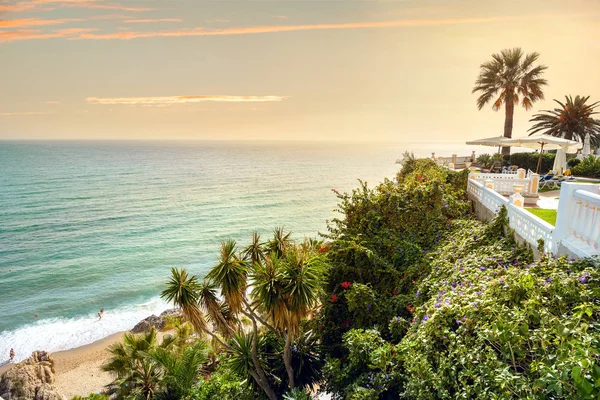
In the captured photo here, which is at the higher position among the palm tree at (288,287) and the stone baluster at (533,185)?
the stone baluster at (533,185)

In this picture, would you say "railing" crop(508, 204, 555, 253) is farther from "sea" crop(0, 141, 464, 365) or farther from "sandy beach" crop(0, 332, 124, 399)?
"sandy beach" crop(0, 332, 124, 399)

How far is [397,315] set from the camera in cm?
804

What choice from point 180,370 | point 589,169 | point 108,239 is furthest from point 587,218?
point 108,239

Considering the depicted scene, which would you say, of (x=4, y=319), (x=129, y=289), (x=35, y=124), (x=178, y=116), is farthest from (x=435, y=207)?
(x=178, y=116)

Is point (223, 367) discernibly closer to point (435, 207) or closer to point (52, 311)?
point (435, 207)

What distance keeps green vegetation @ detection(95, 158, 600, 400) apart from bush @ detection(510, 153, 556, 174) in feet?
49.2

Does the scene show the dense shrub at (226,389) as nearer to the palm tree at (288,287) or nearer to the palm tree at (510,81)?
the palm tree at (288,287)

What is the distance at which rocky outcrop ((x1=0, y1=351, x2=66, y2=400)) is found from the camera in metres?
14.4

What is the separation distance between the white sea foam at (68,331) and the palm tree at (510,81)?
1273 inches

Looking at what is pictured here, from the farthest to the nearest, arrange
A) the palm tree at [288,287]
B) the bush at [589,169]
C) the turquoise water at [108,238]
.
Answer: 1. the turquoise water at [108,238]
2. the bush at [589,169]
3. the palm tree at [288,287]

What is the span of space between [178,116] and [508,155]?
171511 millimetres

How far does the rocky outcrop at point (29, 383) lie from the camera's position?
47.3ft

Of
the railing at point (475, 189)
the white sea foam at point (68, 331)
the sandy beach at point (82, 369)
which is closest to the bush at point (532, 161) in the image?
the railing at point (475, 189)

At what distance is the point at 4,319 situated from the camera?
22328mm
